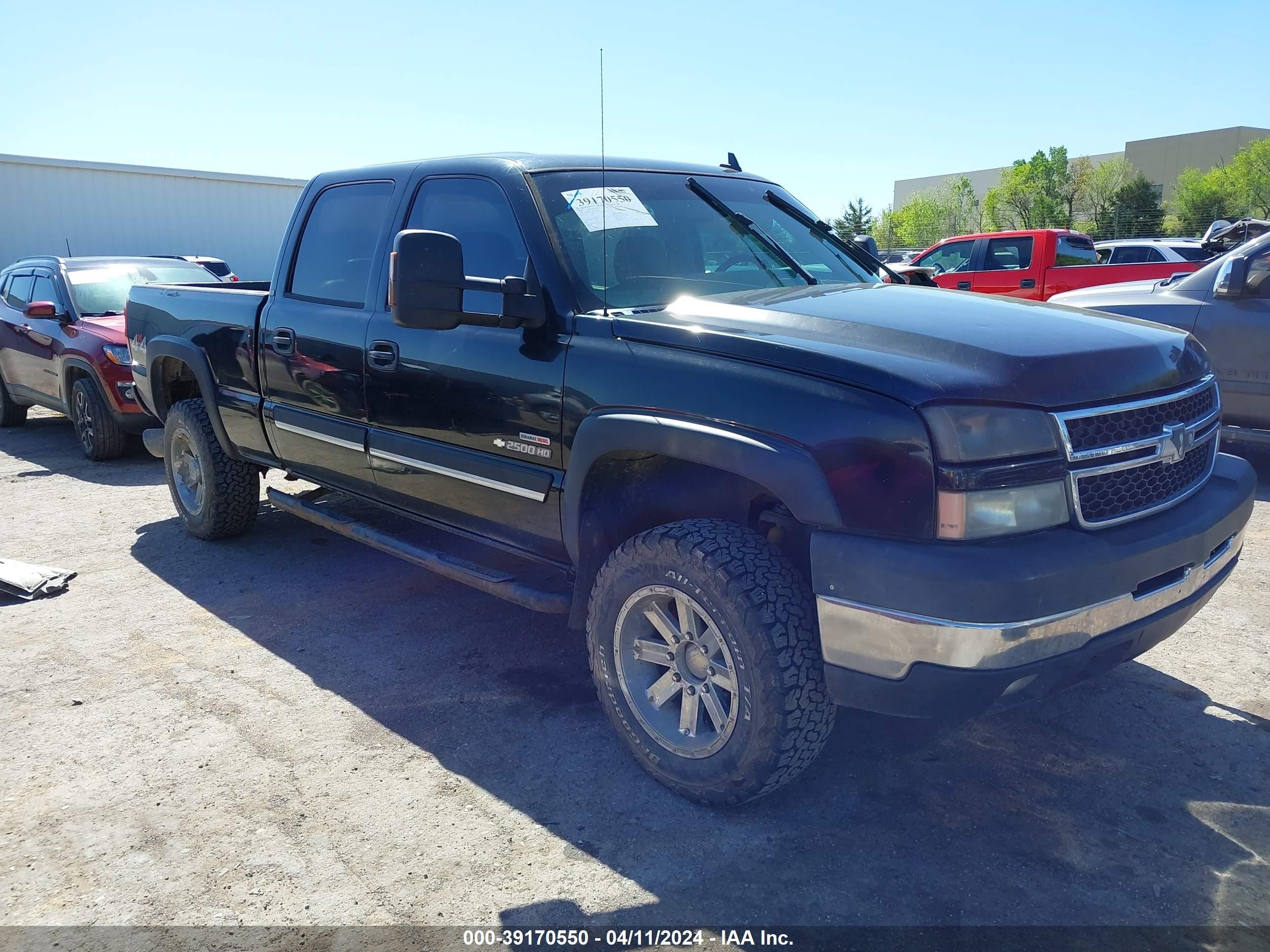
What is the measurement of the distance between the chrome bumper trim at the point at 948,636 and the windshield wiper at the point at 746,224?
1654mm

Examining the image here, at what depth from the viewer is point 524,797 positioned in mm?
2986

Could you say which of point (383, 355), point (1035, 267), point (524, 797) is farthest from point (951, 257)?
point (524, 797)

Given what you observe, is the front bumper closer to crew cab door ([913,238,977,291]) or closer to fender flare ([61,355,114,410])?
fender flare ([61,355,114,410])

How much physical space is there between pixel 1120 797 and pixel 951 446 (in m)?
1.38

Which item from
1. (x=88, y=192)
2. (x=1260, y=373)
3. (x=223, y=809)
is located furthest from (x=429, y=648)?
(x=88, y=192)

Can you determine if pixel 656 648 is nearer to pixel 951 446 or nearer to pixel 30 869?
pixel 951 446

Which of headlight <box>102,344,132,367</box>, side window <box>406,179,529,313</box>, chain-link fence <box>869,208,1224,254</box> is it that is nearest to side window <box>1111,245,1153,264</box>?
chain-link fence <box>869,208,1224,254</box>

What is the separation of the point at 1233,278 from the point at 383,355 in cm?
548

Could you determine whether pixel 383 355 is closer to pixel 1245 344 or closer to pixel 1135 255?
pixel 1245 344

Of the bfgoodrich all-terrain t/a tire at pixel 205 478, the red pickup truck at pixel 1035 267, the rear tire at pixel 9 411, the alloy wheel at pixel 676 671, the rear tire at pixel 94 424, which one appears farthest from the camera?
the red pickup truck at pixel 1035 267

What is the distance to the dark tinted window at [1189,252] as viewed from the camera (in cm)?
1554

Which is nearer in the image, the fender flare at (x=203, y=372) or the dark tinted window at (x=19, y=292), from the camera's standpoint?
the fender flare at (x=203, y=372)

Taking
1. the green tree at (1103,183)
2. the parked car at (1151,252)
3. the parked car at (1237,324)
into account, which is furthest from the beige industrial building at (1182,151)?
the parked car at (1237,324)

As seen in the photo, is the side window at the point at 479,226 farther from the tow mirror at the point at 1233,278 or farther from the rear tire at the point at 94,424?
the rear tire at the point at 94,424
